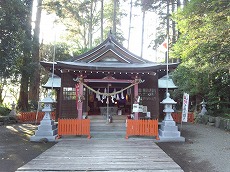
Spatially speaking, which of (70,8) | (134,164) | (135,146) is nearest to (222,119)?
(135,146)

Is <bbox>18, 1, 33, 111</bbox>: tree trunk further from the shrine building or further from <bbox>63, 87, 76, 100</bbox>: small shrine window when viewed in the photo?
<bbox>63, 87, 76, 100</bbox>: small shrine window

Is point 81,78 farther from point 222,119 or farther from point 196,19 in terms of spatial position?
point 222,119

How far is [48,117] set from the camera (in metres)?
10.0

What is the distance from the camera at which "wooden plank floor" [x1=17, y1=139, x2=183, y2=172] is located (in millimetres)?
5637

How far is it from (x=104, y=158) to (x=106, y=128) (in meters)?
4.81

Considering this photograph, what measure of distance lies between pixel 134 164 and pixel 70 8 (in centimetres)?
2108

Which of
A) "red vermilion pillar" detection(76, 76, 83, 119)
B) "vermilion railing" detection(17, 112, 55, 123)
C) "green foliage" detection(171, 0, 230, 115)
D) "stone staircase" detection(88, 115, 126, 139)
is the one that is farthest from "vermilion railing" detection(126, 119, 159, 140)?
"vermilion railing" detection(17, 112, 55, 123)

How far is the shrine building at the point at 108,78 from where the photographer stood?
430 inches

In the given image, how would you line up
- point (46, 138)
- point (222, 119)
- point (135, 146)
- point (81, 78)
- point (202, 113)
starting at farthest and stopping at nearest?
point (202, 113), point (222, 119), point (81, 78), point (46, 138), point (135, 146)

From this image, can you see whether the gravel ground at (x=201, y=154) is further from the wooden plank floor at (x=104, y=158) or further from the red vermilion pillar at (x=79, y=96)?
the red vermilion pillar at (x=79, y=96)

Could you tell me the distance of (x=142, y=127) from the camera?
32.5 feet

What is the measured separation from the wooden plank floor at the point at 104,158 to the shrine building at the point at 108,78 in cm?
325

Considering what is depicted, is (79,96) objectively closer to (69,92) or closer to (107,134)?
(69,92)

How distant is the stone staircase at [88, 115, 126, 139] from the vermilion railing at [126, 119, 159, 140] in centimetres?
86
